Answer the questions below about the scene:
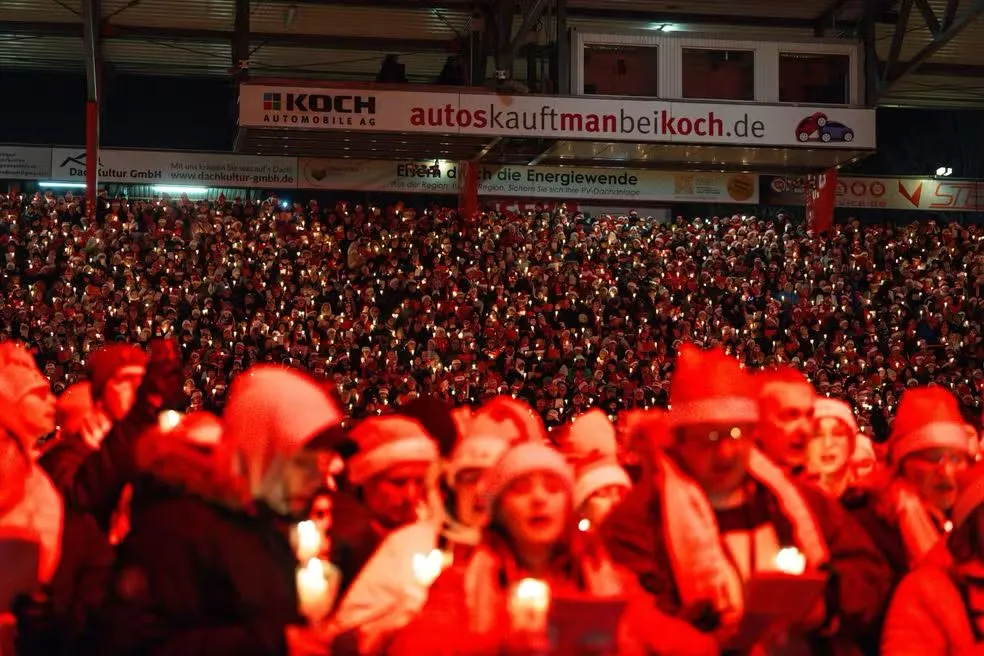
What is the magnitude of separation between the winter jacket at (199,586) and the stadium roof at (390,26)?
1251 cm

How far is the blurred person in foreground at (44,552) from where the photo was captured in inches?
173

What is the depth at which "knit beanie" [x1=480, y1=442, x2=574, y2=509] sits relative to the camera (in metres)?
4.32

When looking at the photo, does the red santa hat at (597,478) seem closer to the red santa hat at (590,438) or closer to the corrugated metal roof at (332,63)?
the red santa hat at (590,438)

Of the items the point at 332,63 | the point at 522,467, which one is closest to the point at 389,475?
the point at 522,467

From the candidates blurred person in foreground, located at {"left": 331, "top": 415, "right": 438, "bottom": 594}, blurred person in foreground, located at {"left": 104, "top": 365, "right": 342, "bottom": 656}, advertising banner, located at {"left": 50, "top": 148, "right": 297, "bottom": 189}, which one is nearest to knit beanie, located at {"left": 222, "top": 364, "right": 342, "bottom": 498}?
blurred person in foreground, located at {"left": 104, "top": 365, "right": 342, "bottom": 656}

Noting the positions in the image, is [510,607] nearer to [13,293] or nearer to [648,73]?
[13,293]

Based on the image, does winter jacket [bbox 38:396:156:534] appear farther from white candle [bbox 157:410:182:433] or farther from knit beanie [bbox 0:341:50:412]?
knit beanie [bbox 0:341:50:412]

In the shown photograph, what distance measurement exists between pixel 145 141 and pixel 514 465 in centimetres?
1831

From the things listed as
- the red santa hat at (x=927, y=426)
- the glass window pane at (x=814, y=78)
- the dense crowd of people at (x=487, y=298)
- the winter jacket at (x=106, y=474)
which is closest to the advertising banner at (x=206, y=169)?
the dense crowd of people at (x=487, y=298)

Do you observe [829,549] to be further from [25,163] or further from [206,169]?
[25,163]

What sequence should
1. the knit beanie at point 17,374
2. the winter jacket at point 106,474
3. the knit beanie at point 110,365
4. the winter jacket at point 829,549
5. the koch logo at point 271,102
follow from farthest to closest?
the koch logo at point 271,102 → the knit beanie at point 110,365 → the knit beanie at point 17,374 → the winter jacket at point 106,474 → the winter jacket at point 829,549

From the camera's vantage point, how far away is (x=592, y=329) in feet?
46.6

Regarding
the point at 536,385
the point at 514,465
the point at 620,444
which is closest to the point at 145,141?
the point at 536,385

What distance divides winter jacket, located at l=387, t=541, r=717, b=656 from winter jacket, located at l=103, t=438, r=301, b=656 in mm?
711
